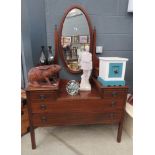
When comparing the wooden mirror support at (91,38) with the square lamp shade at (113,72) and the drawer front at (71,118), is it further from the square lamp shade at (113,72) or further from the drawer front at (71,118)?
the drawer front at (71,118)

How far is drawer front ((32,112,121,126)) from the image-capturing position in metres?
1.42

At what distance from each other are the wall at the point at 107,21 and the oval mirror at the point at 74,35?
9cm

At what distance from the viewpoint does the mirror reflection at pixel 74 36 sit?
1.64m

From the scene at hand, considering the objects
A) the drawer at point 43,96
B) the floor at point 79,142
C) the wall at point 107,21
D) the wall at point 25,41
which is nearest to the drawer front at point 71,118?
the drawer at point 43,96

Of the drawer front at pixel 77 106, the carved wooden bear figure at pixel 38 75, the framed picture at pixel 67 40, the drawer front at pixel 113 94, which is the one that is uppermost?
the framed picture at pixel 67 40

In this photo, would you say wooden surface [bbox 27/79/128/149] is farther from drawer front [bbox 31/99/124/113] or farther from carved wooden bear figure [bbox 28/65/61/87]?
carved wooden bear figure [bbox 28/65/61/87]

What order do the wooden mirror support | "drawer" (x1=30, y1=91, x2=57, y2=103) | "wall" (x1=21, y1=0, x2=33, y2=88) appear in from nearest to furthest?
"drawer" (x1=30, y1=91, x2=57, y2=103) < the wooden mirror support < "wall" (x1=21, y1=0, x2=33, y2=88)

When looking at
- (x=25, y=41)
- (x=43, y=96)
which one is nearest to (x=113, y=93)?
→ (x=43, y=96)

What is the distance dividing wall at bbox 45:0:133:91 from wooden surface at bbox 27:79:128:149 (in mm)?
538

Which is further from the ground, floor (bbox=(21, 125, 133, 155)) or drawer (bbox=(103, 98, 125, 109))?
drawer (bbox=(103, 98, 125, 109))

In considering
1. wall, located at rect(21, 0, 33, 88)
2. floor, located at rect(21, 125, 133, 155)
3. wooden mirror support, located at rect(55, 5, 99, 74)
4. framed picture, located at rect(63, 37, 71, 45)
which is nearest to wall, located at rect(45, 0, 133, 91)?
wooden mirror support, located at rect(55, 5, 99, 74)
